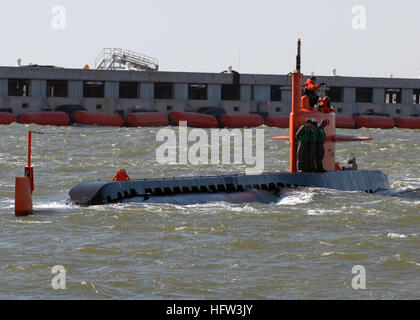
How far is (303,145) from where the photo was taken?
28234 mm

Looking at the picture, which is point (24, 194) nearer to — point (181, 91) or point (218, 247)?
point (218, 247)

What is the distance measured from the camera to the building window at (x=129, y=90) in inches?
3334

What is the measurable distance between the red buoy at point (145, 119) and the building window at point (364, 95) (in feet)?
74.7

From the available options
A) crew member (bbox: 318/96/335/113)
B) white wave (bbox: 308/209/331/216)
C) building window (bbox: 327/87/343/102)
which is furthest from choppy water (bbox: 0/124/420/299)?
building window (bbox: 327/87/343/102)

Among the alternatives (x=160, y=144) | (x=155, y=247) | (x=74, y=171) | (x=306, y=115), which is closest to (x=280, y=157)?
(x=160, y=144)

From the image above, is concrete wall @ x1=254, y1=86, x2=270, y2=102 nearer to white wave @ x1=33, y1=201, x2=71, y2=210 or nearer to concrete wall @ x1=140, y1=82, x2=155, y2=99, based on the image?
concrete wall @ x1=140, y1=82, x2=155, y2=99

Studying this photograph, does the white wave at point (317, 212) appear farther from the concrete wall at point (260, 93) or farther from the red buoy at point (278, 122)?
the concrete wall at point (260, 93)

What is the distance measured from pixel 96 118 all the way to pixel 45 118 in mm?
4469

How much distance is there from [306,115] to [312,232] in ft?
27.4

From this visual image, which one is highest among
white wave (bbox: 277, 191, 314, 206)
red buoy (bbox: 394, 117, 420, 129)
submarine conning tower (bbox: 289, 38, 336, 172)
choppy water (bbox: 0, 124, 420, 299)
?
submarine conning tower (bbox: 289, 38, 336, 172)

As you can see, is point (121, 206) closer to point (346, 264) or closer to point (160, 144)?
point (346, 264)

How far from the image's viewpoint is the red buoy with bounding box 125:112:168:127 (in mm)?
77000

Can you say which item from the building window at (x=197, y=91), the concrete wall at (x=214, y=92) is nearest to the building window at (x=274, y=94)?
the concrete wall at (x=214, y=92)

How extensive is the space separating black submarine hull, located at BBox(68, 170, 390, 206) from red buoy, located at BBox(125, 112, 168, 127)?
156 feet
